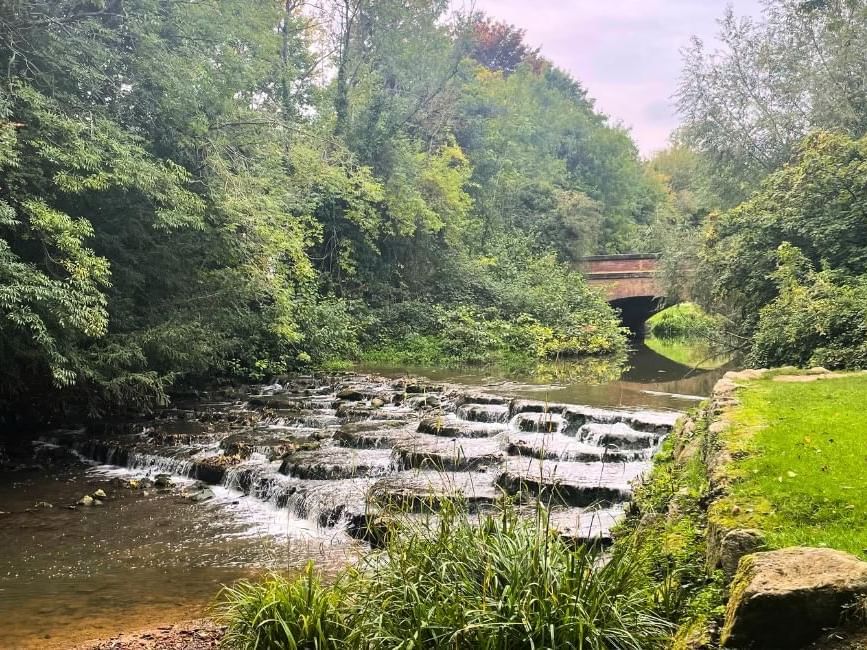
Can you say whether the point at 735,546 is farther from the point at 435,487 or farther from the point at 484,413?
the point at 484,413

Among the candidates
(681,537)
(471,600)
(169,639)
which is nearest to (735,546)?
(681,537)

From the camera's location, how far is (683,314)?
3853cm

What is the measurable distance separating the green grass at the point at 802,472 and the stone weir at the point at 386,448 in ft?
5.32

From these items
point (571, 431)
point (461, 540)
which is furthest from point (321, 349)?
point (461, 540)

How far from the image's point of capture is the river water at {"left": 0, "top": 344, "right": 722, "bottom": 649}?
5.95 meters

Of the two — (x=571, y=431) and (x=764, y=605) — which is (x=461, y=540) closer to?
(x=764, y=605)

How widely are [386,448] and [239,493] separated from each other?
2422mm

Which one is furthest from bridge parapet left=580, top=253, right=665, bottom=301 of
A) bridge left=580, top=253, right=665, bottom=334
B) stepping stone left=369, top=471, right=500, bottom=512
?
stepping stone left=369, top=471, right=500, bottom=512

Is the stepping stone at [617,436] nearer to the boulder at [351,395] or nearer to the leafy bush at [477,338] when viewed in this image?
the boulder at [351,395]

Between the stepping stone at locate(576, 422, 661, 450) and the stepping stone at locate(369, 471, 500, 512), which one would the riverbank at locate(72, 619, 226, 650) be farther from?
the stepping stone at locate(576, 422, 661, 450)

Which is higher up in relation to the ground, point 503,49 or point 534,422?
point 503,49

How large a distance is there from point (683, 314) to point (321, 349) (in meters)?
26.1

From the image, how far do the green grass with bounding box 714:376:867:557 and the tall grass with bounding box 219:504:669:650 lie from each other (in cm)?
97

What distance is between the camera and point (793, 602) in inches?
121
